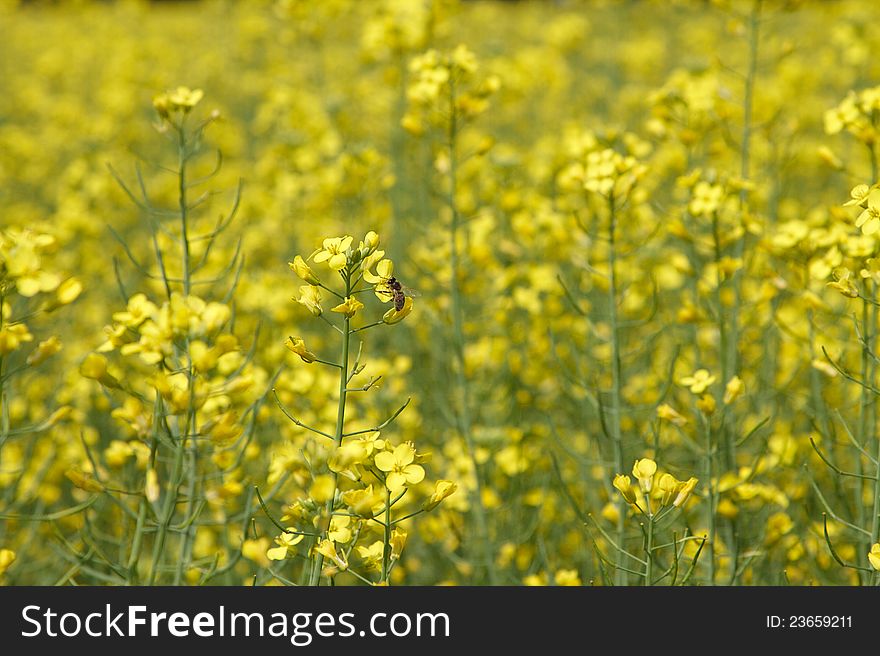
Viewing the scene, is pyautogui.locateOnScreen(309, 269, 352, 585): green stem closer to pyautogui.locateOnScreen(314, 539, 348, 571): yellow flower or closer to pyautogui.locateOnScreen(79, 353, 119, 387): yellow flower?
pyautogui.locateOnScreen(314, 539, 348, 571): yellow flower

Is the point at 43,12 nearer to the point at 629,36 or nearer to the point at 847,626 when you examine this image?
the point at 629,36

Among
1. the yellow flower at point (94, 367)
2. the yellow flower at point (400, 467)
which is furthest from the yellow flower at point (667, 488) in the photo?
the yellow flower at point (94, 367)

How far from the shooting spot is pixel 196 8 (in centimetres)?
1967

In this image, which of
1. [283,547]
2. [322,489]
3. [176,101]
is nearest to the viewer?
[322,489]

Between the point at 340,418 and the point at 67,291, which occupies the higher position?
the point at 67,291

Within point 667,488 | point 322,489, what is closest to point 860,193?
point 667,488

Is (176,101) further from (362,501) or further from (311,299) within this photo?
(362,501)

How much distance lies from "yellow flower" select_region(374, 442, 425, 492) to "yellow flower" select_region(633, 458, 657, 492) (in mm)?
553

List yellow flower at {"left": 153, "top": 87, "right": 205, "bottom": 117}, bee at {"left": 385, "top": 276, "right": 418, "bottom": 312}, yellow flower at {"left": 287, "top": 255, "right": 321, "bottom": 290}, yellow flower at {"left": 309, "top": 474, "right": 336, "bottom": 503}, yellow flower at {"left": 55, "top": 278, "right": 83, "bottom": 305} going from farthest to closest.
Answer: yellow flower at {"left": 153, "top": 87, "right": 205, "bottom": 117} → bee at {"left": 385, "top": 276, "right": 418, "bottom": 312} → yellow flower at {"left": 55, "top": 278, "right": 83, "bottom": 305} → yellow flower at {"left": 287, "top": 255, "right": 321, "bottom": 290} → yellow flower at {"left": 309, "top": 474, "right": 336, "bottom": 503}

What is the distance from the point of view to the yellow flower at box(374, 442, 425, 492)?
194 centimetres

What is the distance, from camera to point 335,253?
2.09 m

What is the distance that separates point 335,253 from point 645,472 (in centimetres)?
92

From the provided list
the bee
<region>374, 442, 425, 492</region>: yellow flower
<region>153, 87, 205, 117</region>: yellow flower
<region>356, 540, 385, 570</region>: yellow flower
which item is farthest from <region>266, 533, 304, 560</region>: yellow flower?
<region>153, 87, 205, 117</region>: yellow flower

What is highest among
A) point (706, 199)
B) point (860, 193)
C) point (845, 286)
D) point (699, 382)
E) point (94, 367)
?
point (706, 199)
